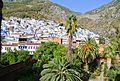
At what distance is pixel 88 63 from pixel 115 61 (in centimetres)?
493

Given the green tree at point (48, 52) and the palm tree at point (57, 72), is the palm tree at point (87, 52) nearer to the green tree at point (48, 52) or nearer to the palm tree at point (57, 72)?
the green tree at point (48, 52)

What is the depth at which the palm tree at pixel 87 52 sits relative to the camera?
2345 inches

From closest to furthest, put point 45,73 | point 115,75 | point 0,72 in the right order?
1. point 0,72
2. point 45,73
3. point 115,75

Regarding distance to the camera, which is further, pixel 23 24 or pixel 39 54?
pixel 23 24

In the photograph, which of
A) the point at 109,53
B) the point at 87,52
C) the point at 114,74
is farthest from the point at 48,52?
the point at 114,74

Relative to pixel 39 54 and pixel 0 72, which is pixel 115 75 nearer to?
pixel 39 54

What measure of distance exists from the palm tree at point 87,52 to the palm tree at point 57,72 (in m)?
14.8

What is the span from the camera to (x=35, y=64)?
179ft

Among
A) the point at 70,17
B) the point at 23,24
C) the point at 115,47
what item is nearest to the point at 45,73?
the point at 70,17

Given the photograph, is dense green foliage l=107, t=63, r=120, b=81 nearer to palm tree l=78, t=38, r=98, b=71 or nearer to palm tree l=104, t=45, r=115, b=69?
palm tree l=104, t=45, r=115, b=69

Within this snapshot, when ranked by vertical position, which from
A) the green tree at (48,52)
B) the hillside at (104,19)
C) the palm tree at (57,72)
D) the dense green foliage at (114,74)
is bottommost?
the dense green foliage at (114,74)

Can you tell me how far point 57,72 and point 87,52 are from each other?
54.5ft

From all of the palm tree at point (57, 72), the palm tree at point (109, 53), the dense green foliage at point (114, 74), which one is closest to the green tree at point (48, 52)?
the palm tree at point (109, 53)

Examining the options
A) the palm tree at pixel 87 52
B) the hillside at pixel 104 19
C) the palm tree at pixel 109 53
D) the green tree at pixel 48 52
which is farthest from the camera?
the hillside at pixel 104 19
